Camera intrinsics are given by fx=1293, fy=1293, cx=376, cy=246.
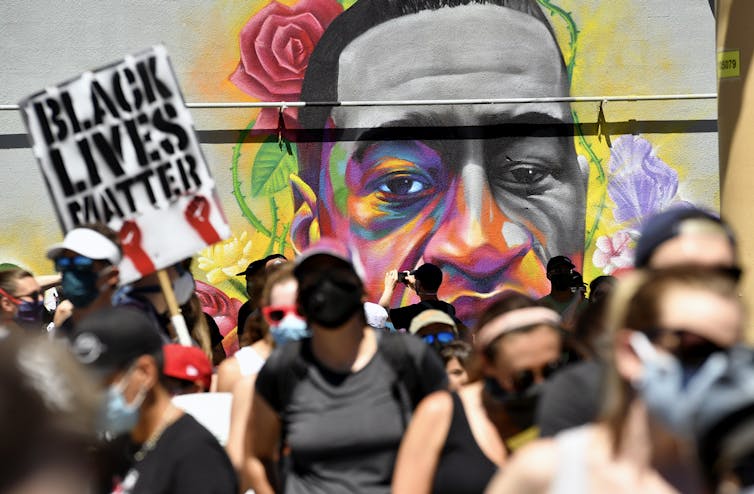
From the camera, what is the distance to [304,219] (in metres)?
12.6

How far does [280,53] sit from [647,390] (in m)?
10.4

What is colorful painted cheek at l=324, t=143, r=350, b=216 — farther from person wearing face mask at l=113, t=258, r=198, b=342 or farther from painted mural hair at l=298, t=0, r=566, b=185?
person wearing face mask at l=113, t=258, r=198, b=342

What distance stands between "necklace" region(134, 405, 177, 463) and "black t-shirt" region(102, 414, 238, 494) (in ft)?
0.05

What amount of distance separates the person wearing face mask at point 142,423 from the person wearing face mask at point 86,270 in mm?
1680

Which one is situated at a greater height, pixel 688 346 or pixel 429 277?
pixel 688 346

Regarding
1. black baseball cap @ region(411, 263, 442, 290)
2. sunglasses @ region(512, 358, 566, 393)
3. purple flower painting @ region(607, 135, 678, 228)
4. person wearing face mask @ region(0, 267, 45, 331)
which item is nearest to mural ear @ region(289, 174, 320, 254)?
black baseball cap @ region(411, 263, 442, 290)

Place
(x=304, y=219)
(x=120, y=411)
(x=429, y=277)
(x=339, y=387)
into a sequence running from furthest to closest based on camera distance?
(x=304, y=219), (x=429, y=277), (x=339, y=387), (x=120, y=411)

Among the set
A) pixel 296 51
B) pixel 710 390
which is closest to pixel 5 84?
pixel 296 51

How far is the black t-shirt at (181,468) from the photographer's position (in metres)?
3.90

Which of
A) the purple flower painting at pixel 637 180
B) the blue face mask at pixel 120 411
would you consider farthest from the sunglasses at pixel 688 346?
the purple flower painting at pixel 637 180

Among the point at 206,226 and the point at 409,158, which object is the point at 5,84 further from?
the point at 206,226

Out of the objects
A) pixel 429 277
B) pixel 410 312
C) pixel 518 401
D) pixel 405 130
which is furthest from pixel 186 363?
pixel 405 130

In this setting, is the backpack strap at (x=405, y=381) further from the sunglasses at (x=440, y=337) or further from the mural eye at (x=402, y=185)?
the mural eye at (x=402, y=185)

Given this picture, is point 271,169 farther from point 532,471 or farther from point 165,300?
point 532,471
